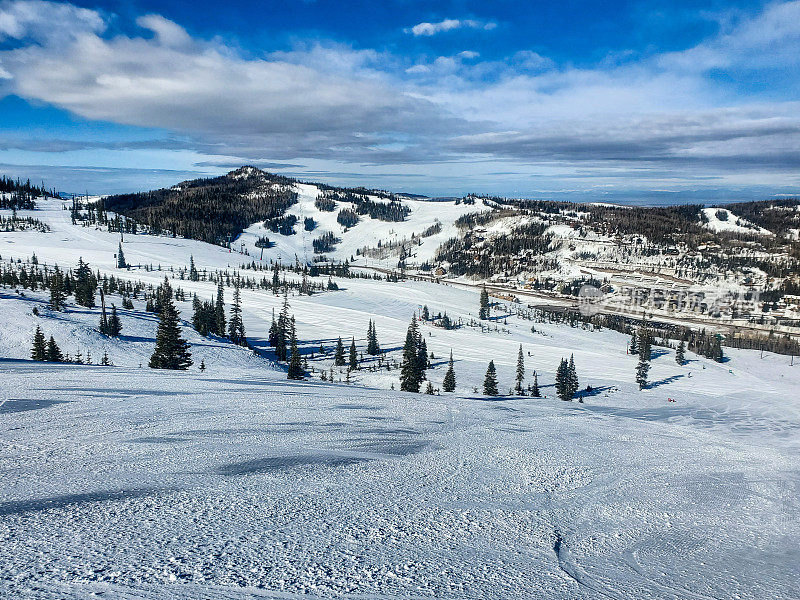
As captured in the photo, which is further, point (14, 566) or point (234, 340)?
point (234, 340)

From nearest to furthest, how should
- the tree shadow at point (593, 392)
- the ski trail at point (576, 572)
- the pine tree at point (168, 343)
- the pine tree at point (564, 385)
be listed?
the ski trail at point (576, 572), the pine tree at point (168, 343), the pine tree at point (564, 385), the tree shadow at point (593, 392)

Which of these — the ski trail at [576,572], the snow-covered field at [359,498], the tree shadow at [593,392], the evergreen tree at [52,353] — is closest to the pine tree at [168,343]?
the evergreen tree at [52,353]

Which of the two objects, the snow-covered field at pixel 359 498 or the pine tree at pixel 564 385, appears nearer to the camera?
the snow-covered field at pixel 359 498

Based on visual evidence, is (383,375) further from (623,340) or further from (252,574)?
(623,340)

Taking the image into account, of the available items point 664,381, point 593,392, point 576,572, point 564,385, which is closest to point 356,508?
point 576,572

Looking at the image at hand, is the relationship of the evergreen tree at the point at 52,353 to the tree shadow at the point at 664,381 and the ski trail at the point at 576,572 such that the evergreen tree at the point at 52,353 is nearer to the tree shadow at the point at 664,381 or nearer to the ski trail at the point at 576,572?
the ski trail at the point at 576,572

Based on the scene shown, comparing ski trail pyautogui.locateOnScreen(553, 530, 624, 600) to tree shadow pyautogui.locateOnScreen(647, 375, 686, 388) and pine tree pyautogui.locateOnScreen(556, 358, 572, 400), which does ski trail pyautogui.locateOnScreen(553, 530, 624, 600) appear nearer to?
pine tree pyautogui.locateOnScreen(556, 358, 572, 400)

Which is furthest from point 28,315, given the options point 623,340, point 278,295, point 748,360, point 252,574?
point 748,360
